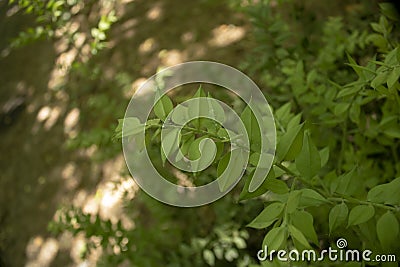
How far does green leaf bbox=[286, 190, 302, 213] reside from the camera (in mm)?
673

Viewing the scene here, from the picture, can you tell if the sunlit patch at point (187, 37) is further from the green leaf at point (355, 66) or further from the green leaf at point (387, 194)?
the green leaf at point (387, 194)

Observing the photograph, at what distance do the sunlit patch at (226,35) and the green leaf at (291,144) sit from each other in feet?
6.85

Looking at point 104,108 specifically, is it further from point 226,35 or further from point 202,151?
point 202,151

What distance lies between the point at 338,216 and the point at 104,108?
1554 millimetres

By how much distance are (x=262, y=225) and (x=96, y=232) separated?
0.88 metres

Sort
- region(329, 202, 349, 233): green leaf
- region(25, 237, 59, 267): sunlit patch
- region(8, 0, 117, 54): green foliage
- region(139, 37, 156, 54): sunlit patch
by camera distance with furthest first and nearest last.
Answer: region(139, 37, 156, 54): sunlit patch < region(25, 237, 59, 267): sunlit patch < region(8, 0, 117, 54): green foliage < region(329, 202, 349, 233): green leaf

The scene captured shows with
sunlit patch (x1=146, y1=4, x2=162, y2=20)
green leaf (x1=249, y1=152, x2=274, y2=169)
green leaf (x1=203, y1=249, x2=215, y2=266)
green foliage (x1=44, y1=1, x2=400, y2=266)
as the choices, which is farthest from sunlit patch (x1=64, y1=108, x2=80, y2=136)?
green leaf (x1=249, y1=152, x2=274, y2=169)

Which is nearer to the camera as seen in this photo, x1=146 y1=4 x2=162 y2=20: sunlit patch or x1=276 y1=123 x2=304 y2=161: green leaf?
x1=276 y1=123 x2=304 y2=161: green leaf

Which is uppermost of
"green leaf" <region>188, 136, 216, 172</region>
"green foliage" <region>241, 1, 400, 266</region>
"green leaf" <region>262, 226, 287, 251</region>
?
"green leaf" <region>188, 136, 216, 172</region>

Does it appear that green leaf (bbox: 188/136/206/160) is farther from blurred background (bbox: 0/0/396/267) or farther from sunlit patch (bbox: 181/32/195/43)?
sunlit patch (bbox: 181/32/195/43)

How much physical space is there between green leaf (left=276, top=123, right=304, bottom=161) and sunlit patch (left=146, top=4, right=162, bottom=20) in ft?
8.50

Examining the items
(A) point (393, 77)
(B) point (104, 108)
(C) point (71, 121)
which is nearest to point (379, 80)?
(A) point (393, 77)

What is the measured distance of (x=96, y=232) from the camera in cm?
149

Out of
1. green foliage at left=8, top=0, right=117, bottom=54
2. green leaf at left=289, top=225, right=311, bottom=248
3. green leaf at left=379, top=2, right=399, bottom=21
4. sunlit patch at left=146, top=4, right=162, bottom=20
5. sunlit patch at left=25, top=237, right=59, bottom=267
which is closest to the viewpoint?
green leaf at left=289, top=225, right=311, bottom=248
